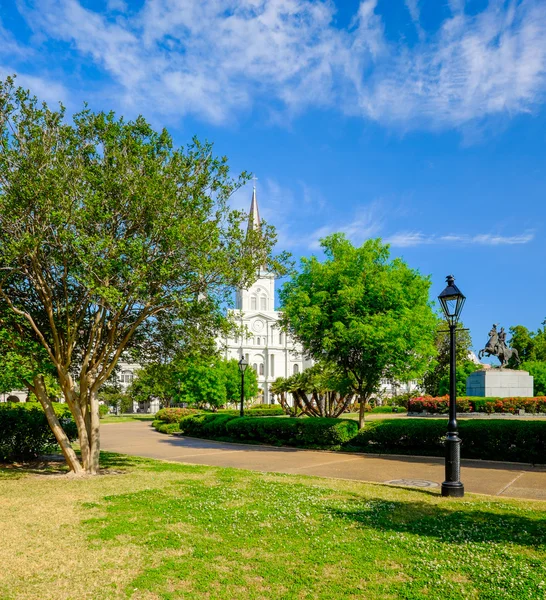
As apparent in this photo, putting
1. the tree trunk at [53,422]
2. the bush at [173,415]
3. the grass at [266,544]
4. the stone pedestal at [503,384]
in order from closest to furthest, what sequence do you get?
the grass at [266,544], the tree trunk at [53,422], the stone pedestal at [503,384], the bush at [173,415]

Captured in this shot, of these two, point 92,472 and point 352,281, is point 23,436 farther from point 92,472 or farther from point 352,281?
point 352,281

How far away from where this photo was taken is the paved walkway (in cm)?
1277

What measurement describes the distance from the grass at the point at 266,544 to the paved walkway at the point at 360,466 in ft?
6.78

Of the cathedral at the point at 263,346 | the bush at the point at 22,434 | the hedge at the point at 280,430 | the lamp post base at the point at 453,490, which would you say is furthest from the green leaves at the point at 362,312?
the cathedral at the point at 263,346

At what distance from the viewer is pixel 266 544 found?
7227mm

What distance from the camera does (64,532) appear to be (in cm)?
792

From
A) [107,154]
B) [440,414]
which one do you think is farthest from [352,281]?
[440,414]

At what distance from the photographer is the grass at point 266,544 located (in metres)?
5.72

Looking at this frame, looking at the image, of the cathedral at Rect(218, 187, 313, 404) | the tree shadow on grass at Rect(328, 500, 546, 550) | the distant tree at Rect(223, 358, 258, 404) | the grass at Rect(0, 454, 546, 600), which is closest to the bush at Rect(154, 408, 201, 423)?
the distant tree at Rect(223, 358, 258, 404)

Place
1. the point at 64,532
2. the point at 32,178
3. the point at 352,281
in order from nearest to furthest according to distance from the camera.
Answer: the point at 64,532 → the point at 32,178 → the point at 352,281

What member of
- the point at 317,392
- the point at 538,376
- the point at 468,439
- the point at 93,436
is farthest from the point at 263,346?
the point at 93,436

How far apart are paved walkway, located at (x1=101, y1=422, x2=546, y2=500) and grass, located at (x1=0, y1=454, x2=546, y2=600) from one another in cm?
207

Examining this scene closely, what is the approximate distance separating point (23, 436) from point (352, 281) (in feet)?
42.4

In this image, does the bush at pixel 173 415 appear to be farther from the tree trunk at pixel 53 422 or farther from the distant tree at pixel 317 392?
the tree trunk at pixel 53 422
